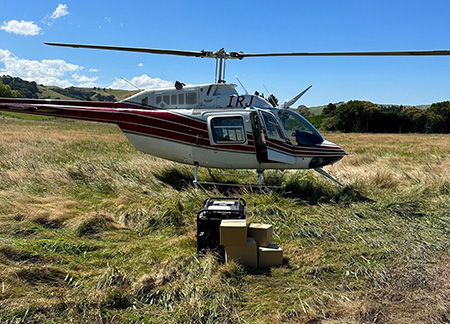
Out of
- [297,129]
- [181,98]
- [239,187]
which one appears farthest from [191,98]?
[297,129]

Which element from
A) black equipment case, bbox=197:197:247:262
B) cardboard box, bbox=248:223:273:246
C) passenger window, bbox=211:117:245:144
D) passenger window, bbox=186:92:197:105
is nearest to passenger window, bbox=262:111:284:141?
passenger window, bbox=211:117:245:144

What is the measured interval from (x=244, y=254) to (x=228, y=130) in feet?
17.1

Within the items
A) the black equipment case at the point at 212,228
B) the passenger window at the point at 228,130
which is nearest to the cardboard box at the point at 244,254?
the black equipment case at the point at 212,228

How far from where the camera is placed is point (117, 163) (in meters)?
11.2

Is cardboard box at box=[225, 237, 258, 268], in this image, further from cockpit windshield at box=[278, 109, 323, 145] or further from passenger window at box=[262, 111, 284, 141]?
cockpit windshield at box=[278, 109, 323, 145]

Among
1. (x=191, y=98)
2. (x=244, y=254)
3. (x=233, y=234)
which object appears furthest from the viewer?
(x=191, y=98)

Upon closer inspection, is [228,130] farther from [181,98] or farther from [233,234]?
[233,234]

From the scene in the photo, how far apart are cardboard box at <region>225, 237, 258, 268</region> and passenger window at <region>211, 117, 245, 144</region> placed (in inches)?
195

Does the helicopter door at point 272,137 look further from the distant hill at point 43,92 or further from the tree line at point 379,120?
the distant hill at point 43,92

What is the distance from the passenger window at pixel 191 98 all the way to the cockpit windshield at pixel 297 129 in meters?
2.46

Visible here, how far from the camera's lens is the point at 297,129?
30.9ft

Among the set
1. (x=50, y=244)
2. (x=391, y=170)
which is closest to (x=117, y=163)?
(x=50, y=244)

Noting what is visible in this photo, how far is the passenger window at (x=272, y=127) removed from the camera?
929 cm

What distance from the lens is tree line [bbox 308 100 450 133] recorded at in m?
63.1
